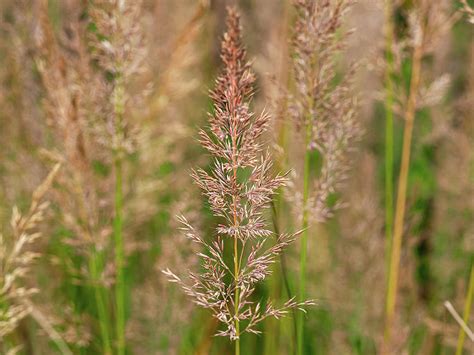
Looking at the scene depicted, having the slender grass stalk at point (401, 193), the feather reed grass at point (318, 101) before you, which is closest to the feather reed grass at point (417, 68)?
the slender grass stalk at point (401, 193)

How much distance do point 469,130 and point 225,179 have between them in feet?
5.73

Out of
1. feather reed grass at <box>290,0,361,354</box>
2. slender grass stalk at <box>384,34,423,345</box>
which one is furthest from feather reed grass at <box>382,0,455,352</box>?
feather reed grass at <box>290,0,361,354</box>

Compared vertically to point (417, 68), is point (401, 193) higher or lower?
lower

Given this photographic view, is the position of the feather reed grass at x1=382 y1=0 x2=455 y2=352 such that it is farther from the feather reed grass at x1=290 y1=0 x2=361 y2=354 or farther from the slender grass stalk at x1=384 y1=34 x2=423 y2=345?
the feather reed grass at x1=290 y1=0 x2=361 y2=354

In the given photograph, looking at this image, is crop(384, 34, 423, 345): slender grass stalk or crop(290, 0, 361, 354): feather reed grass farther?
crop(384, 34, 423, 345): slender grass stalk

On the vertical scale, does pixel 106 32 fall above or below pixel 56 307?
above

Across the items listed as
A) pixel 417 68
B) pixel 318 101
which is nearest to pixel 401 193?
pixel 417 68

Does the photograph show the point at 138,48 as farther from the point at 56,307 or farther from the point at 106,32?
the point at 56,307

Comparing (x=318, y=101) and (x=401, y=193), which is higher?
(x=318, y=101)

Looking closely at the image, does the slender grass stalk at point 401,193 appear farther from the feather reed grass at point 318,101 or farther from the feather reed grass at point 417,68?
the feather reed grass at point 318,101

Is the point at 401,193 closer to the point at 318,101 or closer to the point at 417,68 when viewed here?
the point at 417,68

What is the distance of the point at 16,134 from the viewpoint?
2.08m

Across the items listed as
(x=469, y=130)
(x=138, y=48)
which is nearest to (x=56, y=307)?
(x=138, y=48)

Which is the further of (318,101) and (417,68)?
(417,68)
